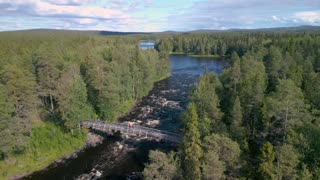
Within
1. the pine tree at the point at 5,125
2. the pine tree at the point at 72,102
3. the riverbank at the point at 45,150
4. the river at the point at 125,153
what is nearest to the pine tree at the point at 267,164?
the river at the point at 125,153

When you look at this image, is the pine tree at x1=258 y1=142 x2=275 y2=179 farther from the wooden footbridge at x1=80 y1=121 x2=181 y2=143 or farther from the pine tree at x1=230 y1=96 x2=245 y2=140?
the wooden footbridge at x1=80 y1=121 x2=181 y2=143

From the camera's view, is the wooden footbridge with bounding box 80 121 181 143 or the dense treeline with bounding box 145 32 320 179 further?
the wooden footbridge with bounding box 80 121 181 143

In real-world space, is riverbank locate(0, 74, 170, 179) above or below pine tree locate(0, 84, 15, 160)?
below

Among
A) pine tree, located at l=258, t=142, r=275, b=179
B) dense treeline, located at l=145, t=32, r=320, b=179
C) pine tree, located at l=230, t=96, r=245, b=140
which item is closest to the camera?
pine tree, located at l=258, t=142, r=275, b=179

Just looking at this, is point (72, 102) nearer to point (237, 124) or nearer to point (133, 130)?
point (133, 130)

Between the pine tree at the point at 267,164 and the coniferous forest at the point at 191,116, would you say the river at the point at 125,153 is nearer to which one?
the coniferous forest at the point at 191,116

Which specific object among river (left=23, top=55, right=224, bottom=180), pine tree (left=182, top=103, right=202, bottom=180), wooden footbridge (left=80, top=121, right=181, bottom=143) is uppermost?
pine tree (left=182, top=103, right=202, bottom=180)

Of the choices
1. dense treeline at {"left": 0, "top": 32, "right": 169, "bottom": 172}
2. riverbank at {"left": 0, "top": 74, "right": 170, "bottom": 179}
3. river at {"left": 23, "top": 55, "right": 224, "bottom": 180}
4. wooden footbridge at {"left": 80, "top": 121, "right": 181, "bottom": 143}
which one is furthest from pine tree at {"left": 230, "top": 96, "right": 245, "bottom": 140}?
dense treeline at {"left": 0, "top": 32, "right": 169, "bottom": 172}
